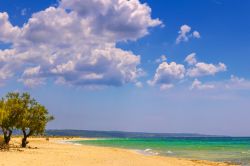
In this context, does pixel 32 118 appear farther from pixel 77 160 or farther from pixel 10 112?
pixel 77 160

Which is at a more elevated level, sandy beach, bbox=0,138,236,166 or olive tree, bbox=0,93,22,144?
olive tree, bbox=0,93,22,144

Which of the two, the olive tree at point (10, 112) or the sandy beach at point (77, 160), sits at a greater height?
the olive tree at point (10, 112)

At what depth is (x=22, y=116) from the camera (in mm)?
56125

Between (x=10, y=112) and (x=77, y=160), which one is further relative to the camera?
(x=10, y=112)

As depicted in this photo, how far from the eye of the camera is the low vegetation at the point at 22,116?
54.1 metres

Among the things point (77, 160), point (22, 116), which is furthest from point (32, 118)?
point (77, 160)

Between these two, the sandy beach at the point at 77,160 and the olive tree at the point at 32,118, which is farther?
the olive tree at the point at 32,118

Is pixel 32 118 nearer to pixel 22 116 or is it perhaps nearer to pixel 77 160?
pixel 22 116

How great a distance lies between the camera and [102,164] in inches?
1404

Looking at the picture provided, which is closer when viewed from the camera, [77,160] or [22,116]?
[77,160]

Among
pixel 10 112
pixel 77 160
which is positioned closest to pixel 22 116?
pixel 10 112

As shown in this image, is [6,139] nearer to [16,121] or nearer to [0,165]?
[16,121]

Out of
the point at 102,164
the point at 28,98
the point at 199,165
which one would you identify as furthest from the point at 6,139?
the point at 199,165

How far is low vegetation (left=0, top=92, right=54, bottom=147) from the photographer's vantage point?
54.1 m
